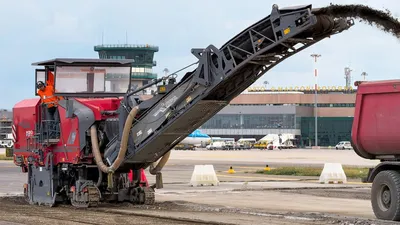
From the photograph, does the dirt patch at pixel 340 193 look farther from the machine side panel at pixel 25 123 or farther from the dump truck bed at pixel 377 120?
the machine side panel at pixel 25 123

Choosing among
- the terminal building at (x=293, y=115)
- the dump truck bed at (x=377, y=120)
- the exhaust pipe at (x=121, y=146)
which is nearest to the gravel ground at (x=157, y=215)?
the exhaust pipe at (x=121, y=146)

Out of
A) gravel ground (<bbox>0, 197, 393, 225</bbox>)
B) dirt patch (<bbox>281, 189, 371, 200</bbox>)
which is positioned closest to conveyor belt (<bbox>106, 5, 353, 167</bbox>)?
gravel ground (<bbox>0, 197, 393, 225</bbox>)

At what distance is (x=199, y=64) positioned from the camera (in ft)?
62.0

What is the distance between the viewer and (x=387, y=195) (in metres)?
18.0

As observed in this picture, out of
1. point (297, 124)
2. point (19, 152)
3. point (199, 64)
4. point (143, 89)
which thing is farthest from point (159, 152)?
point (297, 124)

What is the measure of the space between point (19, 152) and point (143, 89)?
218 inches

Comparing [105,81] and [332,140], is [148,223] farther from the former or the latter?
[332,140]

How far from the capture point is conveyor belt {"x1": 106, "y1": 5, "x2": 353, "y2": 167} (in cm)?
1725

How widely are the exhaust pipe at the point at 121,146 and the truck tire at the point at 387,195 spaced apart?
19.4 ft

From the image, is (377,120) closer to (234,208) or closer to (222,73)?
(222,73)

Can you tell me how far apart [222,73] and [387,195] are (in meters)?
4.40

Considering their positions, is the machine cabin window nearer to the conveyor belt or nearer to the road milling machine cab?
the road milling machine cab

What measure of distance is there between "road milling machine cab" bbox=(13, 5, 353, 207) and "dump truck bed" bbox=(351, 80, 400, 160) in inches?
67.6

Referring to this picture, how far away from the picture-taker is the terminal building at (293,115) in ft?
489
